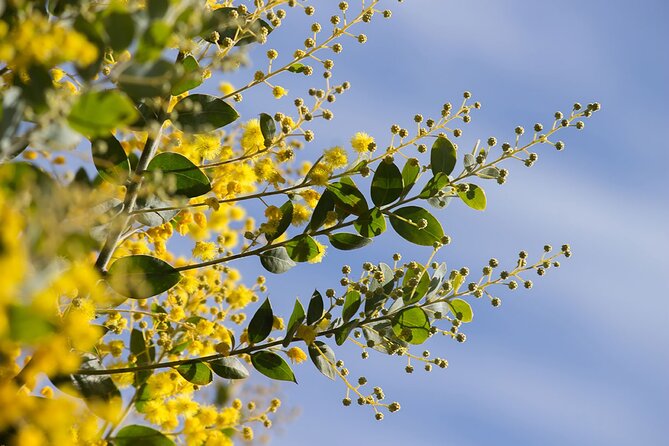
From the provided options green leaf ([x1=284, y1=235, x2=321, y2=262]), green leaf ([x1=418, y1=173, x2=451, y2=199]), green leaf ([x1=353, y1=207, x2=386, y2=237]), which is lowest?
green leaf ([x1=284, y1=235, x2=321, y2=262])

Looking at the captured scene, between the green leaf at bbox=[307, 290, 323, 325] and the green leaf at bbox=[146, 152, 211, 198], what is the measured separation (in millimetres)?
689

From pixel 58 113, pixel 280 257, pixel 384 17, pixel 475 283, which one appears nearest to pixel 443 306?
pixel 475 283

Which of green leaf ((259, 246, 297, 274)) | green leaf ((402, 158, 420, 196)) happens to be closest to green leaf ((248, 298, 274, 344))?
green leaf ((259, 246, 297, 274))

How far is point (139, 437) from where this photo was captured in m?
2.81

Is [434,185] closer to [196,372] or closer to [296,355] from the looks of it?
[296,355]

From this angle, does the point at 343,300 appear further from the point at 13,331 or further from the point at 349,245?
the point at 13,331

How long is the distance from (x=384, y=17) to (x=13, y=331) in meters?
2.47

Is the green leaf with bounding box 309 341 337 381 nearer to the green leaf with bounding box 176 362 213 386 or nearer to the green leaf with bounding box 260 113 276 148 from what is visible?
the green leaf with bounding box 176 362 213 386

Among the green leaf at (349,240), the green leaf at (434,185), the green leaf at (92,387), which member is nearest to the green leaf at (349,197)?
the green leaf at (349,240)

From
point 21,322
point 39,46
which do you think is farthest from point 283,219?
point 21,322

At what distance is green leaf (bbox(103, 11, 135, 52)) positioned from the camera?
1.79m

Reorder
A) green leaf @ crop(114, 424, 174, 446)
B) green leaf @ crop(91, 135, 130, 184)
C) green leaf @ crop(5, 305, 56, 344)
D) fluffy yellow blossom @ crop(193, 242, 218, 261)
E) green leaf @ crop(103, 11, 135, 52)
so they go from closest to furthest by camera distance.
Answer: green leaf @ crop(5, 305, 56, 344), green leaf @ crop(103, 11, 135, 52), green leaf @ crop(114, 424, 174, 446), green leaf @ crop(91, 135, 130, 184), fluffy yellow blossom @ crop(193, 242, 218, 261)

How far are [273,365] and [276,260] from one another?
0.48 meters

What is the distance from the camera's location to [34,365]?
155 centimetres
